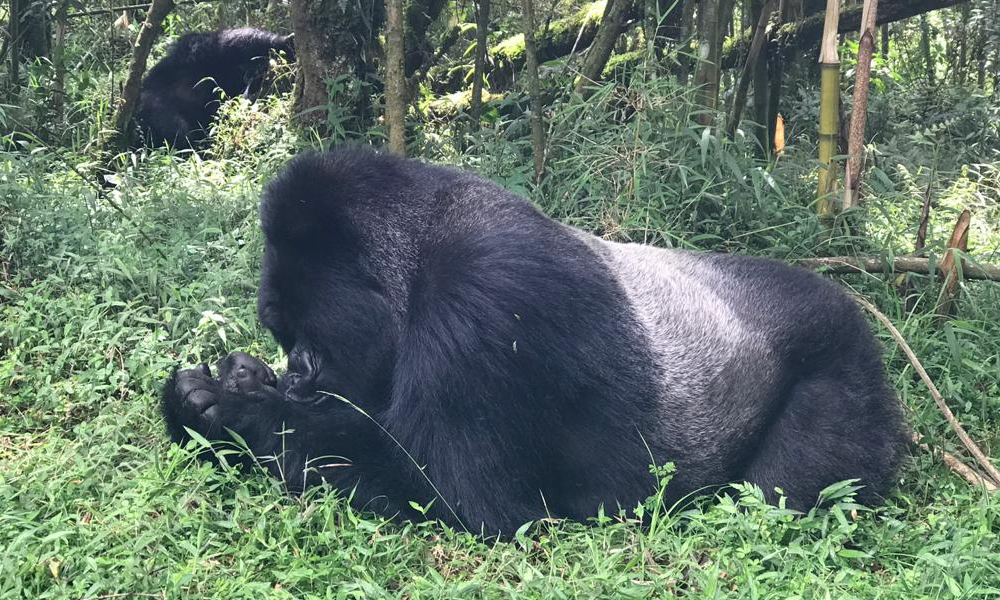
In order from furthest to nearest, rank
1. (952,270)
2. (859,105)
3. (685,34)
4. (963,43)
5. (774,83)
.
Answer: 1. (963,43)
2. (774,83)
3. (685,34)
4. (859,105)
5. (952,270)

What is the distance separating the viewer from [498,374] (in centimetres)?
274

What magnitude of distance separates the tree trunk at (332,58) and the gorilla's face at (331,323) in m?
2.56

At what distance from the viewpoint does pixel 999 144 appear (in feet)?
23.7

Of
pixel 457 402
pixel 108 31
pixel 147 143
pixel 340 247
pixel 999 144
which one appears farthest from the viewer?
pixel 108 31

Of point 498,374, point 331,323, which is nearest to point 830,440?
point 498,374

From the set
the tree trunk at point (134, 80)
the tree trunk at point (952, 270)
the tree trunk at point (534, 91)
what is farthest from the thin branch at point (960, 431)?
the tree trunk at point (134, 80)

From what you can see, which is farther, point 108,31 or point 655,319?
point 108,31

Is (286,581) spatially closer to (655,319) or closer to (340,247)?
(340,247)

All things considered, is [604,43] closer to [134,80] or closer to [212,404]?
[134,80]

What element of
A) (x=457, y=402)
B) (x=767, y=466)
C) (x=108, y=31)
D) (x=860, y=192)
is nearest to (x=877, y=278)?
(x=860, y=192)

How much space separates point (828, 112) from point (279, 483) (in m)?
2.84

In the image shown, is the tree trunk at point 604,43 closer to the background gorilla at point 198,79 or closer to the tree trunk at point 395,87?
the tree trunk at point 395,87

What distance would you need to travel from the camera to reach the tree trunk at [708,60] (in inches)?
187

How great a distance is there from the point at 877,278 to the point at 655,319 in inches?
52.3
